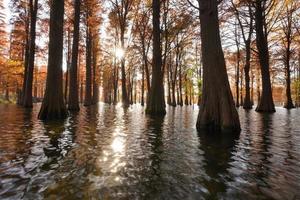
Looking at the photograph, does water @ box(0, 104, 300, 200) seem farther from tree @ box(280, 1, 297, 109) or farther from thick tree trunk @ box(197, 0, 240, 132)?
tree @ box(280, 1, 297, 109)

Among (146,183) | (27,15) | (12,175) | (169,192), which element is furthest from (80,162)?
(27,15)

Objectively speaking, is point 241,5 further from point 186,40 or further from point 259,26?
point 186,40

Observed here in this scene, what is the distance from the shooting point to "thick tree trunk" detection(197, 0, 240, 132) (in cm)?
833

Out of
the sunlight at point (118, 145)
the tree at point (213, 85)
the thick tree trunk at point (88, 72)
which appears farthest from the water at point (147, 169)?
the thick tree trunk at point (88, 72)

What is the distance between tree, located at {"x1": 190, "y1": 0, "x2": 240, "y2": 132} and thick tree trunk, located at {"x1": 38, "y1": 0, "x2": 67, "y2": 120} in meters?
7.24

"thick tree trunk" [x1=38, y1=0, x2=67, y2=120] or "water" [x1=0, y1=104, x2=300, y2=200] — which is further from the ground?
"thick tree trunk" [x1=38, y1=0, x2=67, y2=120]

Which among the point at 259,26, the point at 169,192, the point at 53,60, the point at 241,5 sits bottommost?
the point at 169,192

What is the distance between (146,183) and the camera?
3.57 m

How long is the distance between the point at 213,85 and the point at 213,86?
0.12ft

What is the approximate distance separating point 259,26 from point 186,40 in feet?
35.8

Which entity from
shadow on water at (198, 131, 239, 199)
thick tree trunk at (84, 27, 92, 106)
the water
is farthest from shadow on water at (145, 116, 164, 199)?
thick tree trunk at (84, 27, 92, 106)

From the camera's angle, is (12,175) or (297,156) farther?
(297,156)

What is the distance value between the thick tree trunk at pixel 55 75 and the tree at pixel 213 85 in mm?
7235

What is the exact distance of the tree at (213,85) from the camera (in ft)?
27.3
